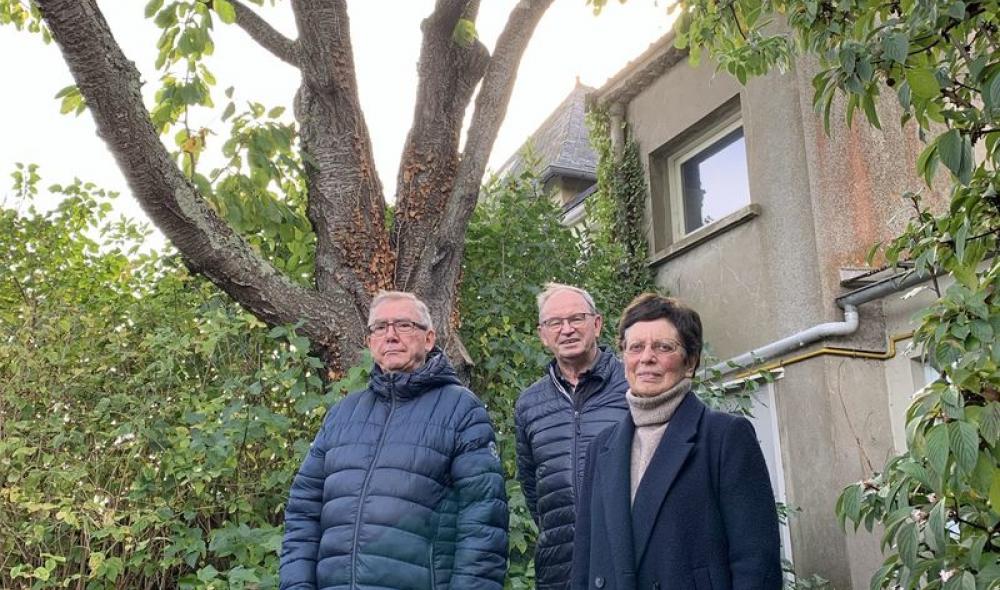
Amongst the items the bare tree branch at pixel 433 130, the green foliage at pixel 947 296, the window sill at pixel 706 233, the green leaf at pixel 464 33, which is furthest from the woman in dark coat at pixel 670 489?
the window sill at pixel 706 233

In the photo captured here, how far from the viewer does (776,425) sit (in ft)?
24.8

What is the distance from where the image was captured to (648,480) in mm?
2643

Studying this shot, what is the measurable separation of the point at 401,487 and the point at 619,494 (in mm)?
973

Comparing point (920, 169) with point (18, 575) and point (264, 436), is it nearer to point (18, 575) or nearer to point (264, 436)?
point (264, 436)

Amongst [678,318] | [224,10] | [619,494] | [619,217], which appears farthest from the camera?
[619,217]

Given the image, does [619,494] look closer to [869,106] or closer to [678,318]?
[678,318]

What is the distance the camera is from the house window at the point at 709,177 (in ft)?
28.9

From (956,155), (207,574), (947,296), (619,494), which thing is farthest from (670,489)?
(207,574)

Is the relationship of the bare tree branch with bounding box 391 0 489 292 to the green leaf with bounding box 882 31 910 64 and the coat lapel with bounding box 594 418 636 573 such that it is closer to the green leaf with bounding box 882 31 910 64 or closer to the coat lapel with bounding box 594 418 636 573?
the coat lapel with bounding box 594 418 636 573

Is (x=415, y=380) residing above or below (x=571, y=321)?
below

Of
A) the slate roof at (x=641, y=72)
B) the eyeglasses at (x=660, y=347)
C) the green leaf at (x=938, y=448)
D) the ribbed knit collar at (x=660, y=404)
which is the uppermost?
the slate roof at (x=641, y=72)

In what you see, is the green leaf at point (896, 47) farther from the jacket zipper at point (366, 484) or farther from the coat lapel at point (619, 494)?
the jacket zipper at point (366, 484)

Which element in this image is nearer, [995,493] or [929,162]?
[995,493]

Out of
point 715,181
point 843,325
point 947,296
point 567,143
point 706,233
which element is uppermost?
point 567,143
